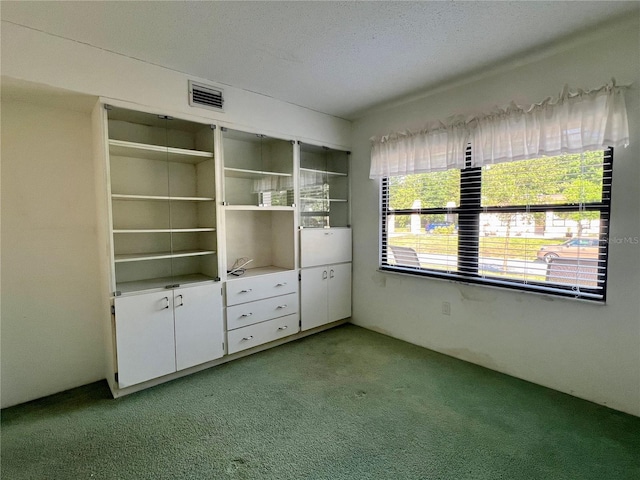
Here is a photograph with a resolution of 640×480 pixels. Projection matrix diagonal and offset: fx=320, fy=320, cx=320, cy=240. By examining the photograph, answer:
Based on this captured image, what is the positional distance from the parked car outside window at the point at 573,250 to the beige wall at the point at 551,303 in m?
0.12

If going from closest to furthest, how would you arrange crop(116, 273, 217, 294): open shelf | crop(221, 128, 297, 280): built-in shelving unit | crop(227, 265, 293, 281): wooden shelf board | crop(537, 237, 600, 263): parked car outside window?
crop(537, 237, 600, 263): parked car outside window < crop(116, 273, 217, 294): open shelf < crop(227, 265, 293, 281): wooden shelf board < crop(221, 128, 297, 280): built-in shelving unit

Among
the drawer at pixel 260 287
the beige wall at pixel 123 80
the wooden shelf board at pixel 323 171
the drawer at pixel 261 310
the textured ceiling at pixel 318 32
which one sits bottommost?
the drawer at pixel 261 310

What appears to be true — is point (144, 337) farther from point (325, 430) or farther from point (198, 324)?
point (325, 430)

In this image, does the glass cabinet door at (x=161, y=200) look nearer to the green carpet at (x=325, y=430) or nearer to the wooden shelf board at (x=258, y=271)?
the wooden shelf board at (x=258, y=271)

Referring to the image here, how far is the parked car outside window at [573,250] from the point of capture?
2291 mm

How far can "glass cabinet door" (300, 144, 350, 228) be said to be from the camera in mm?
3629

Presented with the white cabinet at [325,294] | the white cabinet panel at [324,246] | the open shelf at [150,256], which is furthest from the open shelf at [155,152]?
the white cabinet at [325,294]

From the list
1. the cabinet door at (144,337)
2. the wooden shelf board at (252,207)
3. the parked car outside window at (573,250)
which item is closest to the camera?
the parked car outside window at (573,250)

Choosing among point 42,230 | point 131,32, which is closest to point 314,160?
A: point 131,32

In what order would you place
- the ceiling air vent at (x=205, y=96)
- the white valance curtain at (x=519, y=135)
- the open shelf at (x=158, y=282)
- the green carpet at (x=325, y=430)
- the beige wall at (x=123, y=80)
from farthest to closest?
1. the ceiling air vent at (x=205, y=96)
2. the open shelf at (x=158, y=282)
3. the white valance curtain at (x=519, y=135)
4. the beige wall at (x=123, y=80)
5. the green carpet at (x=325, y=430)

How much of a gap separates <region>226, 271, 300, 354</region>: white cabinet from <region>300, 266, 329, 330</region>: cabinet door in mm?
98

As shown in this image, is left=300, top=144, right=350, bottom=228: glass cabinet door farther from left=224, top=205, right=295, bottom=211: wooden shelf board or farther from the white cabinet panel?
left=224, top=205, right=295, bottom=211: wooden shelf board

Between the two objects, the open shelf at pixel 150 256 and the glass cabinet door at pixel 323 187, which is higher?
the glass cabinet door at pixel 323 187

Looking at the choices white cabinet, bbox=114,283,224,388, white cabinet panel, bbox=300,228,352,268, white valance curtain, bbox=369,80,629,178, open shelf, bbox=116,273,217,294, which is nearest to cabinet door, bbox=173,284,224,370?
white cabinet, bbox=114,283,224,388
